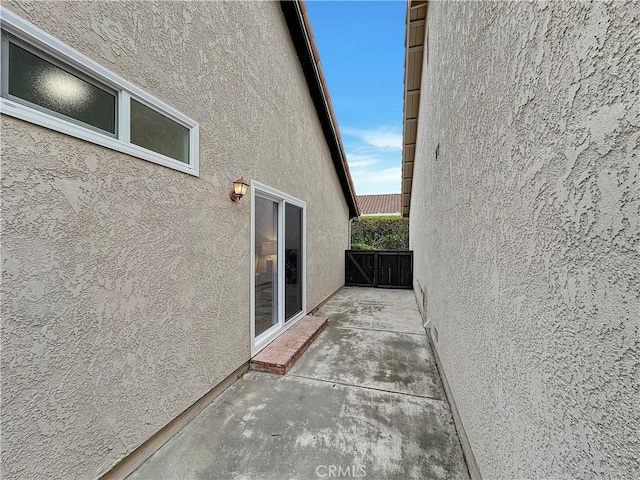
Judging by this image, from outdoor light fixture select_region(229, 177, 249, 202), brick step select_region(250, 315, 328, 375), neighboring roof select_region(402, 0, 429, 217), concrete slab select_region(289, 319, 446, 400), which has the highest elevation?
neighboring roof select_region(402, 0, 429, 217)

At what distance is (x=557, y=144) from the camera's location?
119cm

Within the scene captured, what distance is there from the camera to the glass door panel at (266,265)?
4.82 meters

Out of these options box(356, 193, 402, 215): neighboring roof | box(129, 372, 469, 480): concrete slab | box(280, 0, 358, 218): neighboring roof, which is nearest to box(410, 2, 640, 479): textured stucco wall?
box(129, 372, 469, 480): concrete slab

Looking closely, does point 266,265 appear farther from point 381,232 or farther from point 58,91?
point 381,232

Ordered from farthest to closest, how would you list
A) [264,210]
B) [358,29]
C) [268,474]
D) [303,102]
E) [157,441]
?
1. [358,29]
2. [303,102]
3. [264,210]
4. [157,441]
5. [268,474]

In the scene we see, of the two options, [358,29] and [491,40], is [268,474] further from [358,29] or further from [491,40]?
[358,29]

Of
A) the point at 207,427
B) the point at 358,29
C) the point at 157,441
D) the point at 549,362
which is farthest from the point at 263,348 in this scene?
the point at 358,29

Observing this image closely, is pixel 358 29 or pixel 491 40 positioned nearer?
pixel 491 40

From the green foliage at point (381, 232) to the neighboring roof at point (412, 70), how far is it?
7625mm

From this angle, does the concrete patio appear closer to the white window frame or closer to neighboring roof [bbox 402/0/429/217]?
→ the white window frame

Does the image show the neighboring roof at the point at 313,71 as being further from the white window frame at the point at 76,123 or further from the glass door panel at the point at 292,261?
the white window frame at the point at 76,123

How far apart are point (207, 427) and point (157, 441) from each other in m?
0.49

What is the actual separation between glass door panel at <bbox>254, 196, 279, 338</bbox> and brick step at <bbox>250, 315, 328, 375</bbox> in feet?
1.16

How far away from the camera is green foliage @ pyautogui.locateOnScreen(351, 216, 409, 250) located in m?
19.8
